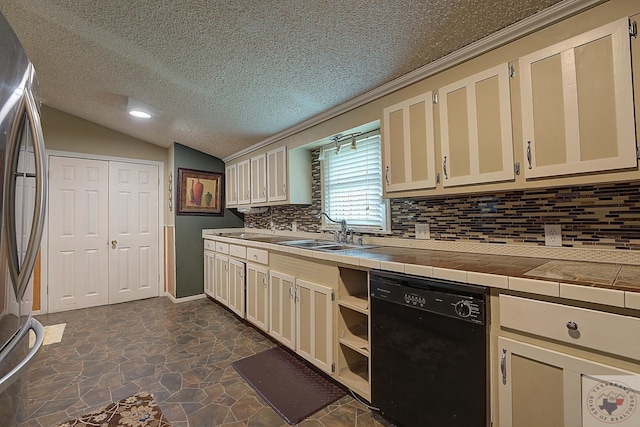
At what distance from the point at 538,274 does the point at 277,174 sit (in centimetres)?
268

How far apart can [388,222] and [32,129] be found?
220 cm

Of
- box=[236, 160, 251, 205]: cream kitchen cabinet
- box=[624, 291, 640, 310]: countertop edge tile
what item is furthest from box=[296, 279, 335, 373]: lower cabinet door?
box=[236, 160, 251, 205]: cream kitchen cabinet

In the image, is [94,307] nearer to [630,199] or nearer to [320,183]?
[320,183]

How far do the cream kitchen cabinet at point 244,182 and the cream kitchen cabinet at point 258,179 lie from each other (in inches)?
4.1

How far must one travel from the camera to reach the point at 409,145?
195 centimetres

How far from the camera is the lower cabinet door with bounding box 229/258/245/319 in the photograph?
124 inches

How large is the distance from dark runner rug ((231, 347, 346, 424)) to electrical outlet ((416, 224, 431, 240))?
127 centimetres

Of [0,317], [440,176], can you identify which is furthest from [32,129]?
[440,176]

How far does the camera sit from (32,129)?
994 millimetres

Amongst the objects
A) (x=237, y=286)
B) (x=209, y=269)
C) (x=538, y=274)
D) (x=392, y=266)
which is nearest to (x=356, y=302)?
(x=392, y=266)

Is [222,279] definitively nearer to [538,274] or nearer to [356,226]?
[356,226]

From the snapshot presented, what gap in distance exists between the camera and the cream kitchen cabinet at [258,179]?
141 inches

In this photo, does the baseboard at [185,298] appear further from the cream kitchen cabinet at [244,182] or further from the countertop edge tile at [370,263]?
the countertop edge tile at [370,263]

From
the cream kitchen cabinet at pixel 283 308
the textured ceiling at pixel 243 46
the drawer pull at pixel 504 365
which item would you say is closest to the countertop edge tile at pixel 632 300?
the drawer pull at pixel 504 365
